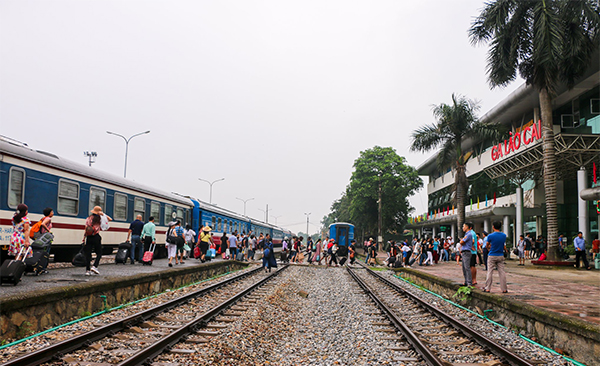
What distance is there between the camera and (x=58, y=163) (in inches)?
491

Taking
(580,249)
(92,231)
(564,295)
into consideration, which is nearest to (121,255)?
(92,231)

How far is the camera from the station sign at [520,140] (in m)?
24.3

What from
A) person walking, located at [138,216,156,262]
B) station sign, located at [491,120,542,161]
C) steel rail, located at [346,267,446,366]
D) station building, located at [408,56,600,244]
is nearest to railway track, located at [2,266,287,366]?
steel rail, located at [346,267,446,366]

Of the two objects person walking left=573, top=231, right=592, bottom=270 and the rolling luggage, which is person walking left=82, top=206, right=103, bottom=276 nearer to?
the rolling luggage

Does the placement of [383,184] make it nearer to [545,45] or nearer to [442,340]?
[545,45]

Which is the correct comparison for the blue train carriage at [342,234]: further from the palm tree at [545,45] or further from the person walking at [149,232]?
the person walking at [149,232]

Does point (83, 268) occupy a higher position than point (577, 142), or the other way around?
point (577, 142)

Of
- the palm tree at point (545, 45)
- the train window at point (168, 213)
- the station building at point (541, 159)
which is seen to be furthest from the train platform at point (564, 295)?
the train window at point (168, 213)

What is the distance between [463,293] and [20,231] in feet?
32.4

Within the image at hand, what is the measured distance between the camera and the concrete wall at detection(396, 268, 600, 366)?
245 inches

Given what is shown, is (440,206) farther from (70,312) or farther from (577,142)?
(70,312)

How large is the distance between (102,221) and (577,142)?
20.1 m

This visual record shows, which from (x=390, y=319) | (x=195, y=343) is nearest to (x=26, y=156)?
(x=195, y=343)

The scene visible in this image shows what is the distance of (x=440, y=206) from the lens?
170ft
